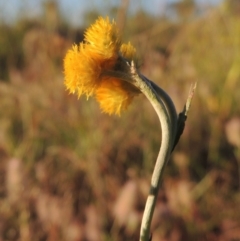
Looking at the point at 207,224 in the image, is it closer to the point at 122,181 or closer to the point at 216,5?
the point at 122,181

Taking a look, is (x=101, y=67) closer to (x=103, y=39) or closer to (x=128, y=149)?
(x=103, y=39)

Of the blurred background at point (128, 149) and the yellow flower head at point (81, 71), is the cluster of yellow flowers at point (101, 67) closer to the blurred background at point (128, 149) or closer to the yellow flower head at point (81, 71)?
the yellow flower head at point (81, 71)

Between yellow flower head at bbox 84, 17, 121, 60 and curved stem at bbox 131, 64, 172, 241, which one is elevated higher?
yellow flower head at bbox 84, 17, 121, 60

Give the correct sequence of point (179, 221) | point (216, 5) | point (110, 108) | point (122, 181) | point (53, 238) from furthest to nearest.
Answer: point (216, 5), point (122, 181), point (179, 221), point (53, 238), point (110, 108)

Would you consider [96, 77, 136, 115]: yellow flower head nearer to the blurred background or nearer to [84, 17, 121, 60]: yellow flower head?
[84, 17, 121, 60]: yellow flower head

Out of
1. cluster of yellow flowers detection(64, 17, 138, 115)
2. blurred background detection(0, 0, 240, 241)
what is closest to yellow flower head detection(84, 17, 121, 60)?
cluster of yellow flowers detection(64, 17, 138, 115)

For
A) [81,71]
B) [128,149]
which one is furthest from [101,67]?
[128,149]

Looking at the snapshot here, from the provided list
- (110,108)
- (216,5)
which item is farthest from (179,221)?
(216,5)
